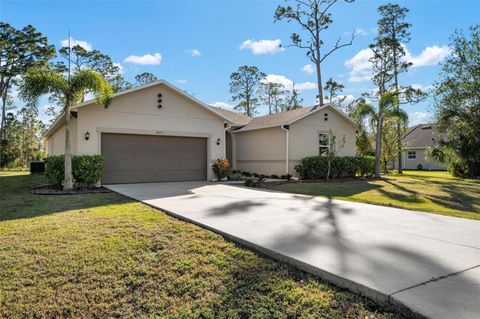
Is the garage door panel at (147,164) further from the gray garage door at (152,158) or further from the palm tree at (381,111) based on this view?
the palm tree at (381,111)

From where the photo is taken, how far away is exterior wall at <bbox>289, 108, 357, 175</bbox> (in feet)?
53.0

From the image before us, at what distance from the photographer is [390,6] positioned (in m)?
24.4

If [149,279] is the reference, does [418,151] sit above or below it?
above

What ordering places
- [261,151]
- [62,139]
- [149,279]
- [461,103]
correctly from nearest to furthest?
[149,279] → [62,139] → [261,151] → [461,103]

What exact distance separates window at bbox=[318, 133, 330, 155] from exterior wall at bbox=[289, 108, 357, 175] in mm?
202

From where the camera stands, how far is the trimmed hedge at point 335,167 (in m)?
15.6

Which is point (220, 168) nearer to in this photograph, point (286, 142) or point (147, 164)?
point (147, 164)

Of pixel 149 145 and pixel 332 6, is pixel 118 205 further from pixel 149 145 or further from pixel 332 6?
pixel 332 6

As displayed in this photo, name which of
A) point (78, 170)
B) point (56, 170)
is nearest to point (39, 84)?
point (56, 170)

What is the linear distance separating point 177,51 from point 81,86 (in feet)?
32.5

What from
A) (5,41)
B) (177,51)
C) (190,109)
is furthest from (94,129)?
(5,41)

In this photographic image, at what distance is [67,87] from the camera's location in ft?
34.2

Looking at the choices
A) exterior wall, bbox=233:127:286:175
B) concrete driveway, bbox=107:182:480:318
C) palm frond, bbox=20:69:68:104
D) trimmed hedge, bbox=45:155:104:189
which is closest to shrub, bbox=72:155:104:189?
trimmed hedge, bbox=45:155:104:189

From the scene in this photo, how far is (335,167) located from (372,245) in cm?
1243
